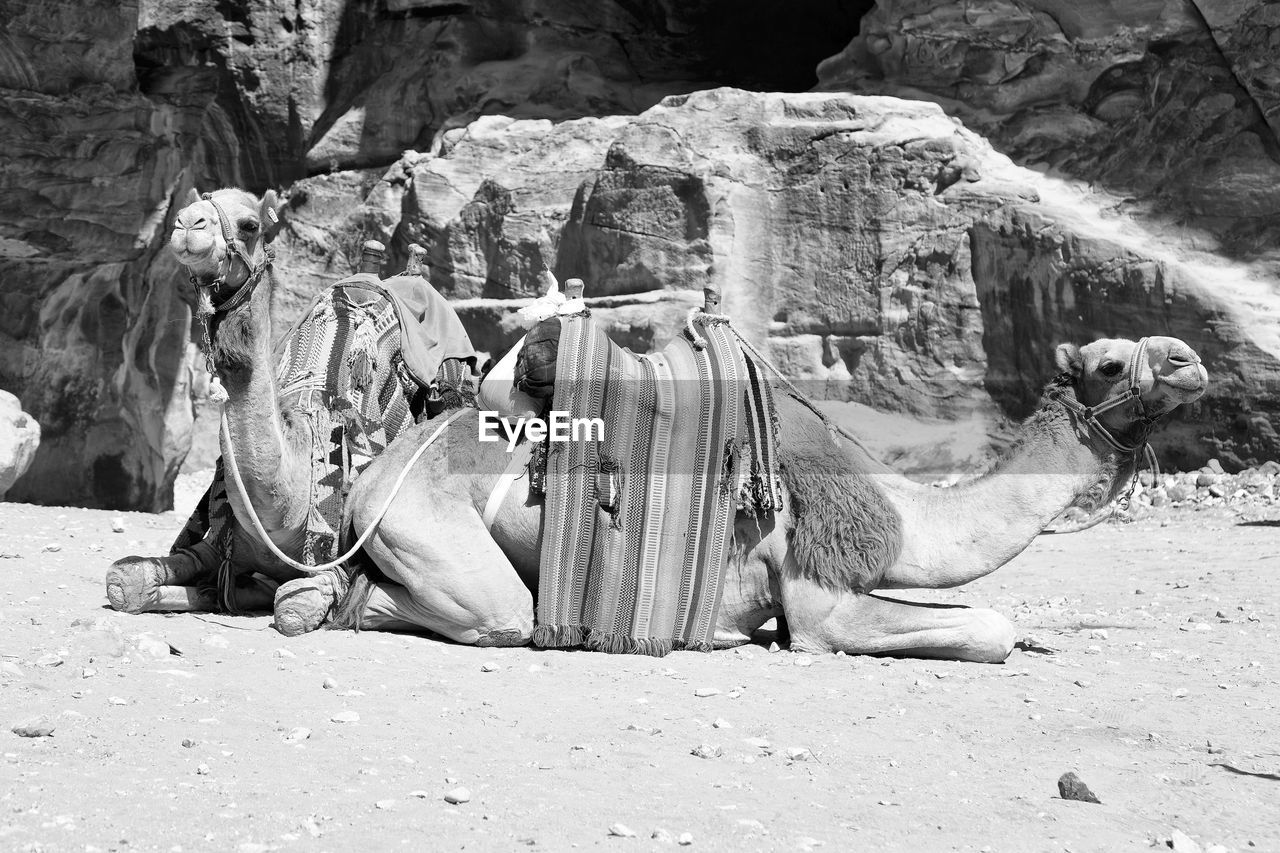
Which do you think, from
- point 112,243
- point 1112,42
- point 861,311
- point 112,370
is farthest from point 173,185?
point 1112,42

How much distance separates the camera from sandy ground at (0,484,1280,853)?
3.10 metres

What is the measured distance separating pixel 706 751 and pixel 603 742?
0.91 ft

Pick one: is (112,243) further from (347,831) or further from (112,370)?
(347,831)

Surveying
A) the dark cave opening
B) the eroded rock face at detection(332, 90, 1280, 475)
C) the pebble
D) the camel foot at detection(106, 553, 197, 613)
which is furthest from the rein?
the dark cave opening

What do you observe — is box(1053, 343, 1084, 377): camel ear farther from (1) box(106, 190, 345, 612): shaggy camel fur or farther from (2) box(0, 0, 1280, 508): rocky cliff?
(2) box(0, 0, 1280, 508): rocky cliff

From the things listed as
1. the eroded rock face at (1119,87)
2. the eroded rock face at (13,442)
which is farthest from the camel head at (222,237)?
the eroded rock face at (1119,87)

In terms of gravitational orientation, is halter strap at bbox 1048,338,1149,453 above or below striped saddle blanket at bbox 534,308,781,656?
above

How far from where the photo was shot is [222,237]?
15.1 ft

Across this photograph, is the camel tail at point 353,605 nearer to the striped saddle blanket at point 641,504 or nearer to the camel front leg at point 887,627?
the striped saddle blanket at point 641,504

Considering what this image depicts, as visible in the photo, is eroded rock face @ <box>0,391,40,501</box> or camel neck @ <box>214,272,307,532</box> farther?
eroded rock face @ <box>0,391,40,501</box>

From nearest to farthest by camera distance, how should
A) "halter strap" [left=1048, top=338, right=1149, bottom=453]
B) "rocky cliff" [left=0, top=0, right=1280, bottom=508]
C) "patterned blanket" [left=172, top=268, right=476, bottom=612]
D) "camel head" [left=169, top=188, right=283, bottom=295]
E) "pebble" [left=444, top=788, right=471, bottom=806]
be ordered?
"pebble" [left=444, top=788, right=471, bottom=806], "camel head" [left=169, top=188, right=283, bottom=295], "halter strap" [left=1048, top=338, right=1149, bottom=453], "patterned blanket" [left=172, top=268, right=476, bottom=612], "rocky cliff" [left=0, top=0, right=1280, bottom=508]

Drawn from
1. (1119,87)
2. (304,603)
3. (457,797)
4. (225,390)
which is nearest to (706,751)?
(457,797)

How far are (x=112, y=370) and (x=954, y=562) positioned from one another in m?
10.8

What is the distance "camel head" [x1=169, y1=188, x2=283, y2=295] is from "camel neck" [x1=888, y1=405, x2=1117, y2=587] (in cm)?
235
